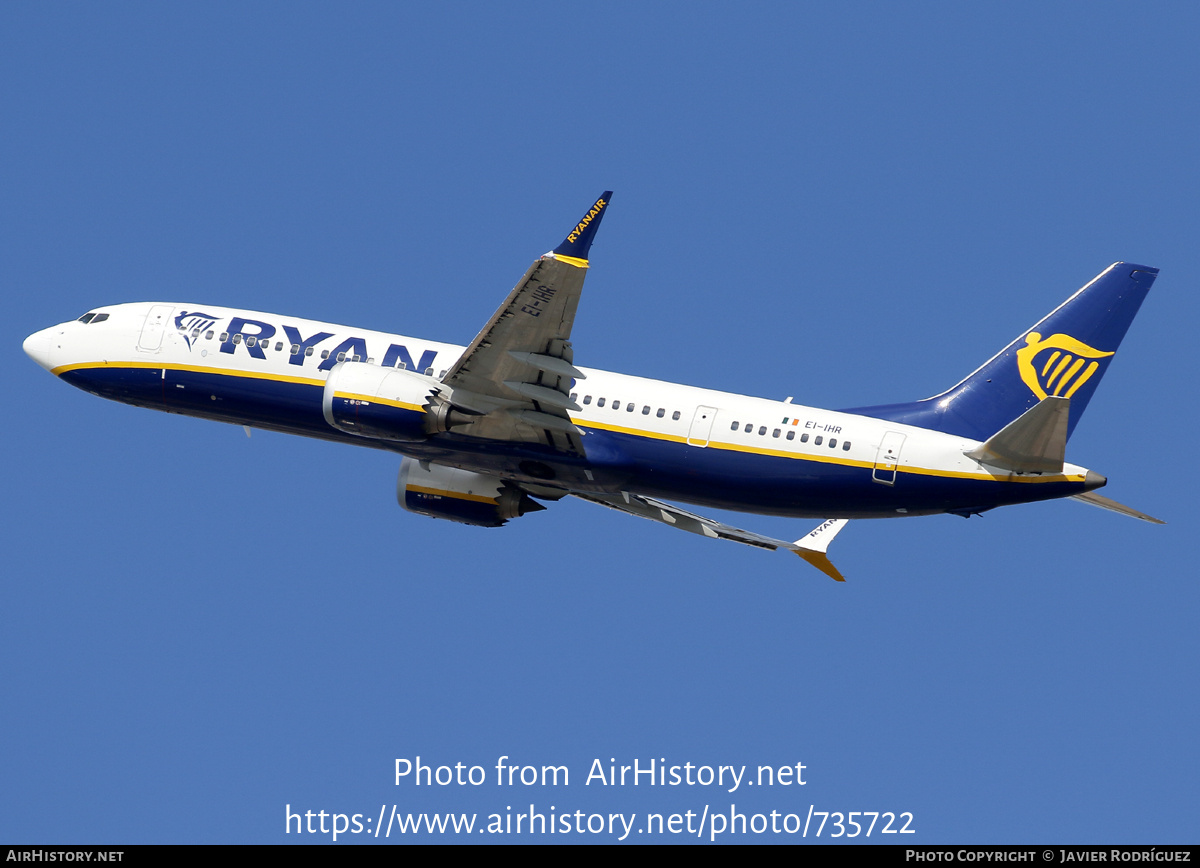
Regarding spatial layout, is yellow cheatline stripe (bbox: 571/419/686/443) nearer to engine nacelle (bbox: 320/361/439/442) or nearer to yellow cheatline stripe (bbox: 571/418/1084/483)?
yellow cheatline stripe (bbox: 571/418/1084/483)

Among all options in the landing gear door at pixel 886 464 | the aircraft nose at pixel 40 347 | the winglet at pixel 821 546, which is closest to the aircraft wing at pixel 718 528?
the winglet at pixel 821 546

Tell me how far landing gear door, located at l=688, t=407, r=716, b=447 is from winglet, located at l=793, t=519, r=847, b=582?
21.6 feet

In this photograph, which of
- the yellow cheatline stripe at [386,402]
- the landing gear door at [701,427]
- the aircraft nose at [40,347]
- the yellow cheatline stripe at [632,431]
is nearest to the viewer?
the yellow cheatline stripe at [386,402]

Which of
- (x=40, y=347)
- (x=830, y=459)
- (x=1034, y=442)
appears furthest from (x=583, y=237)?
(x=40, y=347)

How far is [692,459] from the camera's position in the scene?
41.8 meters

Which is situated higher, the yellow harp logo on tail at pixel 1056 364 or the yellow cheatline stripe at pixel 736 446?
the yellow harp logo on tail at pixel 1056 364

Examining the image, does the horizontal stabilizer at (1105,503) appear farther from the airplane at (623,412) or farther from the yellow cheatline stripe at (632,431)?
the yellow cheatline stripe at (632,431)

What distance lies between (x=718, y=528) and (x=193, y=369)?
17.4m

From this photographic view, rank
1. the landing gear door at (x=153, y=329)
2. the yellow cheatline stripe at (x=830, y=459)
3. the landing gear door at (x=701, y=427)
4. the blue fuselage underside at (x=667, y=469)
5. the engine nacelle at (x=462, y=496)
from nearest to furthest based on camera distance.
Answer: the yellow cheatline stripe at (x=830, y=459) → the blue fuselage underside at (x=667, y=469) → the landing gear door at (x=701, y=427) → the landing gear door at (x=153, y=329) → the engine nacelle at (x=462, y=496)

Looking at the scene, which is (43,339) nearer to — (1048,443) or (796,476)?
(796,476)

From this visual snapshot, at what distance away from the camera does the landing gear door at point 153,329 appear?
45.9 meters

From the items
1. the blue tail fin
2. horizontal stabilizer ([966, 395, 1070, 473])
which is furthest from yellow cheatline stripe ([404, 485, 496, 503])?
horizontal stabilizer ([966, 395, 1070, 473])

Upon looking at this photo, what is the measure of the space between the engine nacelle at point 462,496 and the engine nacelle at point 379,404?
505cm
